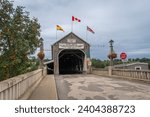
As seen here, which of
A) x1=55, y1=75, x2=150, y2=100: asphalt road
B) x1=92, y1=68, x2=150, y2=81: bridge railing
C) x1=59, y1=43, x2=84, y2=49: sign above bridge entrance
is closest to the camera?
x1=55, y1=75, x2=150, y2=100: asphalt road

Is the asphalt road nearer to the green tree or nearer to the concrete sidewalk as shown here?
the concrete sidewalk

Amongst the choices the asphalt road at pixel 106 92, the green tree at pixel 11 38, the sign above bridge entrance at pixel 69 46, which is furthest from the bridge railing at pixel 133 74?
the sign above bridge entrance at pixel 69 46

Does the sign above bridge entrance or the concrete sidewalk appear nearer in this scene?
the concrete sidewalk

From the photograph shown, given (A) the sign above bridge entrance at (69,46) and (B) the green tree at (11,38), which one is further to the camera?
(A) the sign above bridge entrance at (69,46)

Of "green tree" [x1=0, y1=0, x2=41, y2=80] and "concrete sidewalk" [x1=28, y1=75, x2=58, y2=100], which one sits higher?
"green tree" [x1=0, y1=0, x2=41, y2=80]

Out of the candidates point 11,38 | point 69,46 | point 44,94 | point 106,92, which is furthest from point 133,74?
point 69,46

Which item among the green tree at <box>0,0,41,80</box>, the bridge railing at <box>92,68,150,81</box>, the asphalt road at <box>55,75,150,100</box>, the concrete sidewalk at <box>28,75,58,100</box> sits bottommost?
the asphalt road at <box>55,75,150,100</box>

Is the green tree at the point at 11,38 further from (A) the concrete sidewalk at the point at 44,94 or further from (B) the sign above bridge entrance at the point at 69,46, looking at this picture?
(B) the sign above bridge entrance at the point at 69,46

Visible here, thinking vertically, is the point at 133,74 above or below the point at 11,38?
below

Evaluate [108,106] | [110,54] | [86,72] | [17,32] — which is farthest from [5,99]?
[86,72]

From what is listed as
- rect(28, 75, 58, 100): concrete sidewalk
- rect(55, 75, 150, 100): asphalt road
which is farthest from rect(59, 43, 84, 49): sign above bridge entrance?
rect(28, 75, 58, 100): concrete sidewalk

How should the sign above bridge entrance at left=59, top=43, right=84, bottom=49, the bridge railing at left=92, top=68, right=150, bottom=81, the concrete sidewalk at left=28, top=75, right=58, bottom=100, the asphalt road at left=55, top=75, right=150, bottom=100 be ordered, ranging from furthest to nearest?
the sign above bridge entrance at left=59, top=43, right=84, bottom=49 → the bridge railing at left=92, top=68, right=150, bottom=81 → the asphalt road at left=55, top=75, right=150, bottom=100 → the concrete sidewalk at left=28, top=75, right=58, bottom=100

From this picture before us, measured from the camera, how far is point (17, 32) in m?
10.1

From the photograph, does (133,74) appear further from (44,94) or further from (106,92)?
(44,94)
